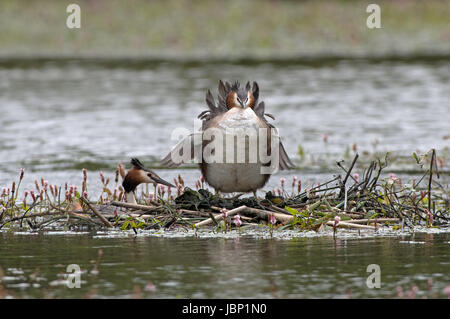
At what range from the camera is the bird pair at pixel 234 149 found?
9203mm

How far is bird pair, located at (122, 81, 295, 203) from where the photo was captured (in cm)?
920

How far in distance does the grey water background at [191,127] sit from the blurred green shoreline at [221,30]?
1.70 m

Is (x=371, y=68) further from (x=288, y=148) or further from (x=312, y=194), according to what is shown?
(x=312, y=194)

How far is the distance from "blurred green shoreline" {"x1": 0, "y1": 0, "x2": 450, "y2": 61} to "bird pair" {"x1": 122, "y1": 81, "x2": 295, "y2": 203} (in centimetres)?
2095

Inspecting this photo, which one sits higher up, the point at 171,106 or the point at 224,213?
the point at 171,106

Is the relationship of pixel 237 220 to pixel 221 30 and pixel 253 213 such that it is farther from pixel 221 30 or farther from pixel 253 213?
pixel 221 30

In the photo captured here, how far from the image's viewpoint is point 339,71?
28.1 meters

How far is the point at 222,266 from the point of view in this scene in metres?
7.32

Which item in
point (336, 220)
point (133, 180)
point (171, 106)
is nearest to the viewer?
point (336, 220)

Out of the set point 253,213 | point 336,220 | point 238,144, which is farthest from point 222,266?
point 238,144

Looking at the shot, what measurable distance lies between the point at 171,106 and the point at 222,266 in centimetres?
1463

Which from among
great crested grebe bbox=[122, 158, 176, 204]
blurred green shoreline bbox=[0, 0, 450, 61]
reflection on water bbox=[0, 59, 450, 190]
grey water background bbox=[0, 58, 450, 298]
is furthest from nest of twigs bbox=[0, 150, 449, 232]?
blurred green shoreline bbox=[0, 0, 450, 61]

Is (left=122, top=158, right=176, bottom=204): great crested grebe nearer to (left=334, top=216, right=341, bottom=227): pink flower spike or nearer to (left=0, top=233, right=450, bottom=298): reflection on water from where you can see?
(left=0, top=233, right=450, bottom=298): reflection on water
